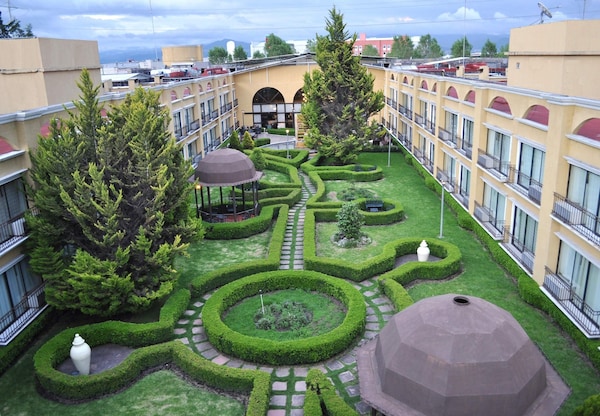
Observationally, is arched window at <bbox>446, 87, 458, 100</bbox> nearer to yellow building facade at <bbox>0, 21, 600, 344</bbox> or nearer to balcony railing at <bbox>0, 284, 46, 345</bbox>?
yellow building facade at <bbox>0, 21, 600, 344</bbox>

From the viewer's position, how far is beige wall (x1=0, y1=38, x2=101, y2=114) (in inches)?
1136

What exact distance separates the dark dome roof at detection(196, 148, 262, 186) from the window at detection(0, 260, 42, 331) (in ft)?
45.9

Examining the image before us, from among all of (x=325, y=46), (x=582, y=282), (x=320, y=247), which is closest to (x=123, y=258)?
(x=320, y=247)

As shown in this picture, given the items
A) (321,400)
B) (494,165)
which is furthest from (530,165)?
(321,400)

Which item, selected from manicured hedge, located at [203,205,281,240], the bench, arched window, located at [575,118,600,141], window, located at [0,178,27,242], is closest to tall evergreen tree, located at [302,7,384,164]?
the bench

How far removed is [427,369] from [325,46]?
40.2 meters

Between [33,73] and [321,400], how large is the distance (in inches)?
1011

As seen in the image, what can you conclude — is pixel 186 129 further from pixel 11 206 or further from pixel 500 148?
pixel 500 148

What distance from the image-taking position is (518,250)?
84.9 feet

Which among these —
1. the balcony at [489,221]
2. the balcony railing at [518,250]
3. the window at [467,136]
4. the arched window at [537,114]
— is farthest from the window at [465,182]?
the arched window at [537,114]

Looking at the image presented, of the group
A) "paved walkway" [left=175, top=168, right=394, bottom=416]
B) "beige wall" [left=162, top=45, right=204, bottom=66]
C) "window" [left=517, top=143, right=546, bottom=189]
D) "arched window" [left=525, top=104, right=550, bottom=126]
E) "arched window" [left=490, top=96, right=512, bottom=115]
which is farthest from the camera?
"beige wall" [left=162, top=45, right=204, bottom=66]

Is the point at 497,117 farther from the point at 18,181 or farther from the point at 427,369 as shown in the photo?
the point at 18,181

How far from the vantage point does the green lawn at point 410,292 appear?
17.3 metres

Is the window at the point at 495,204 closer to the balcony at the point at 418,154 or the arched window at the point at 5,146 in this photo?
the balcony at the point at 418,154
